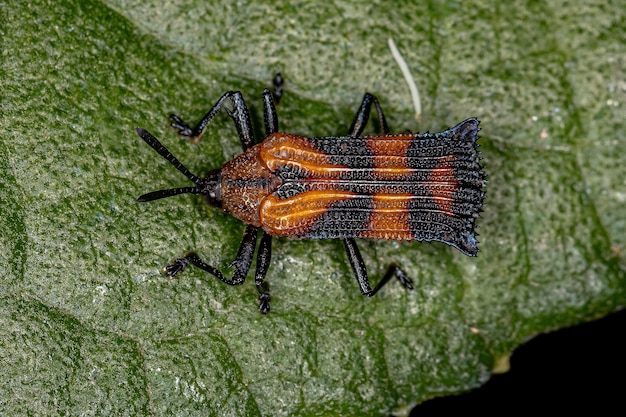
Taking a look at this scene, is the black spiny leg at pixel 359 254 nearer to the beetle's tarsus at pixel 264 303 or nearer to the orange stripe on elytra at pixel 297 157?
the orange stripe on elytra at pixel 297 157

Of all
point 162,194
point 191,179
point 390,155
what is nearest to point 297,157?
point 390,155

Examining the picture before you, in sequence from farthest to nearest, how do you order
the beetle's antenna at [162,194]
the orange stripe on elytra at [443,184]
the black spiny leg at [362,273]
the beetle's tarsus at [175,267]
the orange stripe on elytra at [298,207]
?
the black spiny leg at [362,273] → the orange stripe on elytra at [443,184] → the orange stripe on elytra at [298,207] → the beetle's tarsus at [175,267] → the beetle's antenna at [162,194]

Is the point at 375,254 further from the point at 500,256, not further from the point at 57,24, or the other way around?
the point at 57,24

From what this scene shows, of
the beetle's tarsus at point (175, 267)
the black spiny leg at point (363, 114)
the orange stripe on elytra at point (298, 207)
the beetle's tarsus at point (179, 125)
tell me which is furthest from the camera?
the black spiny leg at point (363, 114)

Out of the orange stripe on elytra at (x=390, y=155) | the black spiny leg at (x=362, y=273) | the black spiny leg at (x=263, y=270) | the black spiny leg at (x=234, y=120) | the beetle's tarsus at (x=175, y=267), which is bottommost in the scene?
the black spiny leg at (x=362, y=273)

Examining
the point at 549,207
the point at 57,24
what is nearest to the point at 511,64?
the point at 549,207

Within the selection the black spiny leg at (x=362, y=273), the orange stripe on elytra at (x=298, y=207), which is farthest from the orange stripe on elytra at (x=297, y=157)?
the black spiny leg at (x=362, y=273)

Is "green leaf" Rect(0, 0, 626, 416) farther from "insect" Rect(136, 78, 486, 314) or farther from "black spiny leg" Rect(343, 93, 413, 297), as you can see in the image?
"insect" Rect(136, 78, 486, 314)
